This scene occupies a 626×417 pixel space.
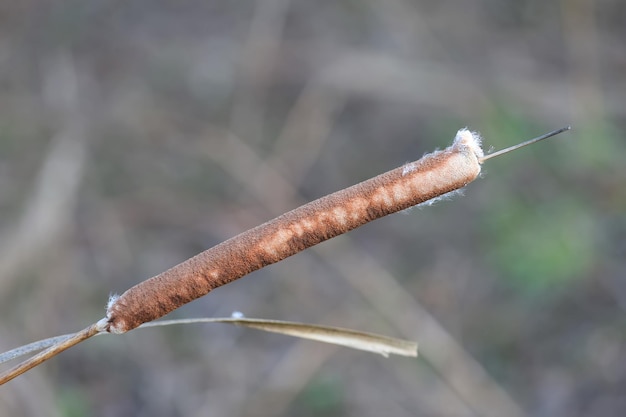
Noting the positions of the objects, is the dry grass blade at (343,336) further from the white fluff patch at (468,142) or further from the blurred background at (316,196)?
the blurred background at (316,196)

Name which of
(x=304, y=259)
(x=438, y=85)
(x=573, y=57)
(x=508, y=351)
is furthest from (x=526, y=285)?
(x=573, y=57)

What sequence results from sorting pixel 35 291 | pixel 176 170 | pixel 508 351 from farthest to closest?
pixel 176 170 → pixel 508 351 → pixel 35 291

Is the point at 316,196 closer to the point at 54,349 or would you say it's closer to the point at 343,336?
the point at 343,336

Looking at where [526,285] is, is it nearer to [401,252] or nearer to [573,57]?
[401,252]

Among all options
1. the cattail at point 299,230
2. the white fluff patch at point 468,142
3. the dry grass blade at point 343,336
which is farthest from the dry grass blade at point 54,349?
the white fluff patch at point 468,142

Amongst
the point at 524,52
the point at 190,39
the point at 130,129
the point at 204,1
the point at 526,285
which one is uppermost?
the point at 204,1

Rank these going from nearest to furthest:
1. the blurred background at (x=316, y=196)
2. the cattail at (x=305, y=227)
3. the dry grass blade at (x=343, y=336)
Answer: the cattail at (x=305, y=227), the dry grass blade at (x=343, y=336), the blurred background at (x=316, y=196)
